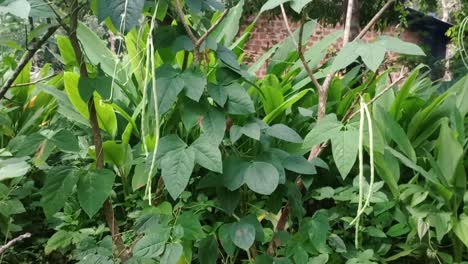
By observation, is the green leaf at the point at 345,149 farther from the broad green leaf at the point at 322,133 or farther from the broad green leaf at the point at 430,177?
the broad green leaf at the point at 430,177

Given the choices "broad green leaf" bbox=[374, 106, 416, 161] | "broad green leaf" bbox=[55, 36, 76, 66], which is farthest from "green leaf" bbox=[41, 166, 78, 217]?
"broad green leaf" bbox=[374, 106, 416, 161]

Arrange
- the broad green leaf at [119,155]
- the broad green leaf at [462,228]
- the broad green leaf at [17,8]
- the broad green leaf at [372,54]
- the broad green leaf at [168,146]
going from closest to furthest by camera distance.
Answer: the broad green leaf at [17,8], the broad green leaf at [372,54], the broad green leaf at [168,146], the broad green leaf at [462,228], the broad green leaf at [119,155]

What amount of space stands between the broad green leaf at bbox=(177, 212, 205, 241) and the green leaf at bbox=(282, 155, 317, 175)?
0.83 ft

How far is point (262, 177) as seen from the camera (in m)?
1.03

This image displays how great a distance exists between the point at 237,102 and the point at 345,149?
26 centimetres

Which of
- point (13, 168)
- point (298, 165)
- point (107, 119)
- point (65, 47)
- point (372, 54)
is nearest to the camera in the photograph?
point (372, 54)

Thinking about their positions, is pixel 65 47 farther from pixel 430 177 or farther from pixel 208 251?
pixel 430 177

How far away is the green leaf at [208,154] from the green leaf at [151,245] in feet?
0.56

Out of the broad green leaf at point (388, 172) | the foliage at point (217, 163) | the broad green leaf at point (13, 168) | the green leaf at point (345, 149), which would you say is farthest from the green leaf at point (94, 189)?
the broad green leaf at point (388, 172)

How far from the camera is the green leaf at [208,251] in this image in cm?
112

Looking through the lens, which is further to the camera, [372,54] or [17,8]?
[372,54]

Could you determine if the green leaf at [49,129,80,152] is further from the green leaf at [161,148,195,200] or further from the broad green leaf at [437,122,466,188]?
the broad green leaf at [437,122,466,188]

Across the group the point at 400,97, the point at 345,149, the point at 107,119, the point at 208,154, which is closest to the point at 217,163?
the point at 208,154

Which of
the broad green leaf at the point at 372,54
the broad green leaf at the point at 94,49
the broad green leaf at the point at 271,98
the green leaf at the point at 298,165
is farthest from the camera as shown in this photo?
the broad green leaf at the point at 94,49
